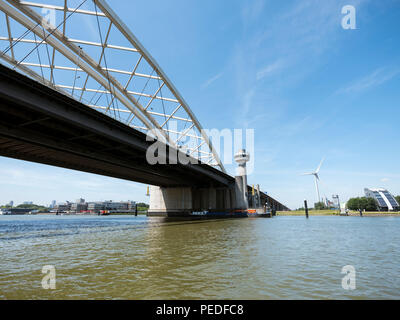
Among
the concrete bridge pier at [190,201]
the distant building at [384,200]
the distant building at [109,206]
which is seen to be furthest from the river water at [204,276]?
the distant building at [109,206]

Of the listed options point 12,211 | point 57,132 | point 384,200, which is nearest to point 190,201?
point 57,132

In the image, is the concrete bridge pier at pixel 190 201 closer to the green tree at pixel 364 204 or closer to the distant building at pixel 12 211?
the green tree at pixel 364 204

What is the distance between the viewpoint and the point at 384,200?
404ft

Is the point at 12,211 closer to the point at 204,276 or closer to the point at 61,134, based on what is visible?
the point at 61,134

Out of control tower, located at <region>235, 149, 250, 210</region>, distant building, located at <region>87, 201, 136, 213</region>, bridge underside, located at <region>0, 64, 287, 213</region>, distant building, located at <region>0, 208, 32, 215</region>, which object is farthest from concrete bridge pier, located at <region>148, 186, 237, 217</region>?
distant building, located at <region>0, 208, 32, 215</region>

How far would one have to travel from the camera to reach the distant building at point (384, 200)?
119363 millimetres

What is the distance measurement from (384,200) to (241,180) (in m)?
106

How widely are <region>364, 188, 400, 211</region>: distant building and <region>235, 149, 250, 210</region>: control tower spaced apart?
96.5 meters

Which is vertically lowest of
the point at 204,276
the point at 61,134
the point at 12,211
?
the point at 12,211

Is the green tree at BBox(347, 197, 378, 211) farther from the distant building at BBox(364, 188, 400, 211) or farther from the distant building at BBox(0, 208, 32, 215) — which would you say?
the distant building at BBox(0, 208, 32, 215)

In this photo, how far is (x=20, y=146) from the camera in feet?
83.9

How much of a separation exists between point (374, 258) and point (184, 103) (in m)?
36.2
